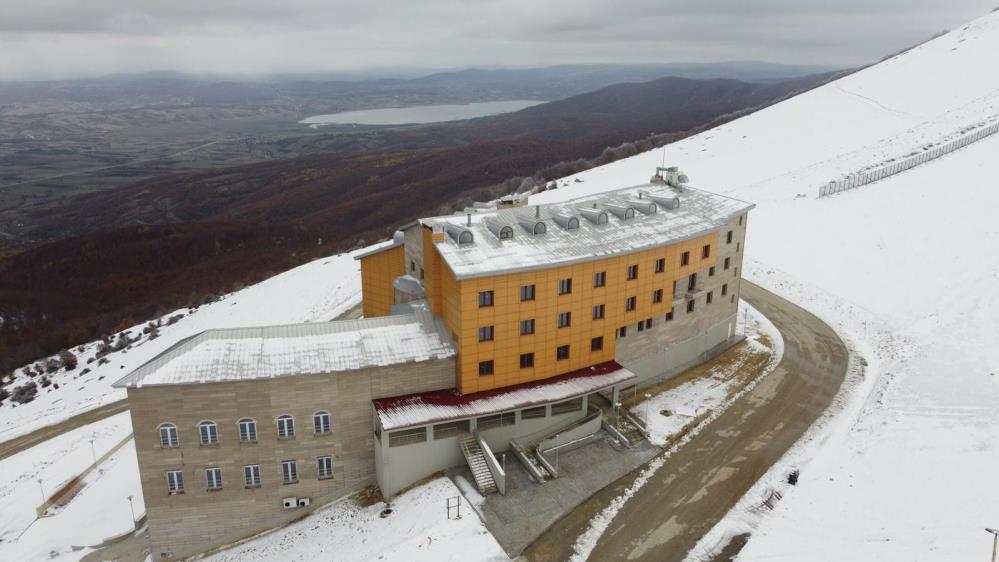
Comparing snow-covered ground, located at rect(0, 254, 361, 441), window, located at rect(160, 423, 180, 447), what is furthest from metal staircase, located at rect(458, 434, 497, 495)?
snow-covered ground, located at rect(0, 254, 361, 441)

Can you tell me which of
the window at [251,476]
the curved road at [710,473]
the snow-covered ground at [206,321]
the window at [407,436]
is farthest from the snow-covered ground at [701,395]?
the snow-covered ground at [206,321]

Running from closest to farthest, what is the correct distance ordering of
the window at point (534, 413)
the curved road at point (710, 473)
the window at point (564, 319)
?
the curved road at point (710, 473), the window at point (534, 413), the window at point (564, 319)

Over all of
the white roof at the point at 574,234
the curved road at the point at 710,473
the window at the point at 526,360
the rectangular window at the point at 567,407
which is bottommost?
the curved road at the point at 710,473

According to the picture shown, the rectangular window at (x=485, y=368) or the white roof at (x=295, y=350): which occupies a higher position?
the white roof at (x=295, y=350)

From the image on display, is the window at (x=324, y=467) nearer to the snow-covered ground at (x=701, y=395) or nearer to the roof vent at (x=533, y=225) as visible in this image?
the roof vent at (x=533, y=225)

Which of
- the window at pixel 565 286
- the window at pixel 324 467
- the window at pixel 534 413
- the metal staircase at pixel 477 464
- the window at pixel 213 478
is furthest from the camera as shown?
the window at pixel 565 286

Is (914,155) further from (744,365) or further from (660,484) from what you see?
(660,484)

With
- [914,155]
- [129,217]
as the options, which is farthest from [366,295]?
[129,217]
